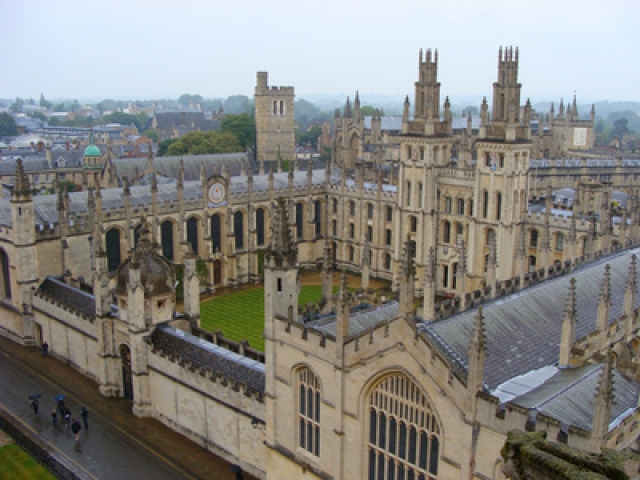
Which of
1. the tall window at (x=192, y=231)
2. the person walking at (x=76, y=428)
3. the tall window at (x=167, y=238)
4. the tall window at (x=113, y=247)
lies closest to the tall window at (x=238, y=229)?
the tall window at (x=192, y=231)

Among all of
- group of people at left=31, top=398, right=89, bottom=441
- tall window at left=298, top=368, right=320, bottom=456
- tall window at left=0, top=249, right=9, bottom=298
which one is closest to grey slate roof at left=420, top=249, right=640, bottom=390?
tall window at left=298, top=368, right=320, bottom=456

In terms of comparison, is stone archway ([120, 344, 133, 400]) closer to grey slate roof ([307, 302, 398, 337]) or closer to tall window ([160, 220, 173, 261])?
grey slate roof ([307, 302, 398, 337])

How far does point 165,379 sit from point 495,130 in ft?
82.1

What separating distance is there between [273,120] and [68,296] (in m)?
51.5

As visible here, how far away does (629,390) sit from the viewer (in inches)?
693

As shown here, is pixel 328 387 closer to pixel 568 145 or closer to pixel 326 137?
pixel 568 145

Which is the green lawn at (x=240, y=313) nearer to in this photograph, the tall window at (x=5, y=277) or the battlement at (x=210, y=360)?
the battlement at (x=210, y=360)

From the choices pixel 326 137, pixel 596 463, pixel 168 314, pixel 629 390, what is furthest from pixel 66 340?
pixel 326 137

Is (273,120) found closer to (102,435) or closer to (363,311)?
(102,435)

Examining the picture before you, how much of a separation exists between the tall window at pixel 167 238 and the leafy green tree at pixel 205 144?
132 ft

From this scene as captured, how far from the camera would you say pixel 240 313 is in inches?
1636

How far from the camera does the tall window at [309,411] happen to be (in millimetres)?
19906

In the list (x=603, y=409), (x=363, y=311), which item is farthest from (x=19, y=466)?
(x=603, y=409)

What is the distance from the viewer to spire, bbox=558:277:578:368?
58.5ft
